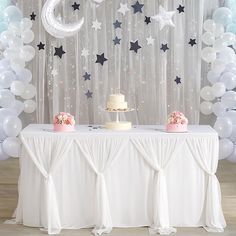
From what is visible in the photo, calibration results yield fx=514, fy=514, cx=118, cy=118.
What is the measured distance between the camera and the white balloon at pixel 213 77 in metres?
5.57

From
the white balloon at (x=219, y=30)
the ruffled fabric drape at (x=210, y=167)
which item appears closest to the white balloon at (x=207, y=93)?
the white balloon at (x=219, y=30)

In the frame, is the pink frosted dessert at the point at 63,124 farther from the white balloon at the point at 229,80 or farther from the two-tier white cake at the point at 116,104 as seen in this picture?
the white balloon at the point at 229,80

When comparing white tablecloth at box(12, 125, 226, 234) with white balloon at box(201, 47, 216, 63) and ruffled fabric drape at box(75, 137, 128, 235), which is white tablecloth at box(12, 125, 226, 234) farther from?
white balloon at box(201, 47, 216, 63)

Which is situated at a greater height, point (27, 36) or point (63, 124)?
point (27, 36)

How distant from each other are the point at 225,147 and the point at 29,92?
2221 millimetres

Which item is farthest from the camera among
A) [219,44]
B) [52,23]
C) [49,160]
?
[219,44]

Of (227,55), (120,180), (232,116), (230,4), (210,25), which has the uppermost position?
(230,4)

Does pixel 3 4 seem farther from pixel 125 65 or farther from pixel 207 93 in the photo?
pixel 207 93

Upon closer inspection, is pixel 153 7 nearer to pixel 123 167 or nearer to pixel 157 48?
pixel 157 48

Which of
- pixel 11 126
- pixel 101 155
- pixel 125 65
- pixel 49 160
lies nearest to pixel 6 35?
pixel 11 126

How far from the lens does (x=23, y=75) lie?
5.68 metres

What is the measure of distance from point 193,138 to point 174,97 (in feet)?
6.46

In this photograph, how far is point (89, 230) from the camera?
3955 millimetres

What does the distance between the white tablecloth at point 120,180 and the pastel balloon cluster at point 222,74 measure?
1.52 meters
